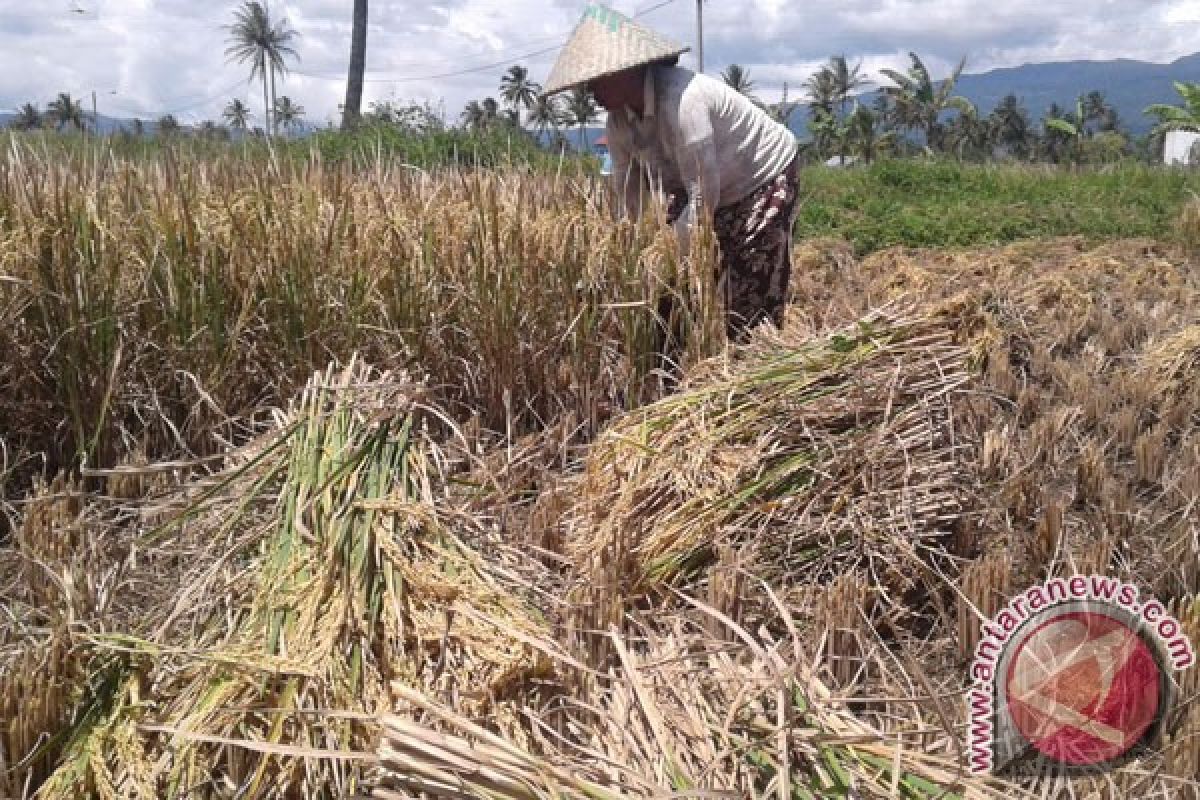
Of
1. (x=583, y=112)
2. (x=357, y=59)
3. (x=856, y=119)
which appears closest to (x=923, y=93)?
(x=856, y=119)

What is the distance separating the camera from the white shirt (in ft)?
9.30

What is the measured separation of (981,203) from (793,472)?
9.74 meters

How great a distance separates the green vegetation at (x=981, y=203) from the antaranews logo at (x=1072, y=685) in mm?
4964

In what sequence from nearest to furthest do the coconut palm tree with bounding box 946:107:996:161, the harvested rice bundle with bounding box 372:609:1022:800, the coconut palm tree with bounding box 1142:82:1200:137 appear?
1. the harvested rice bundle with bounding box 372:609:1022:800
2. the coconut palm tree with bounding box 1142:82:1200:137
3. the coconut palm tree with bounding box 946:107:996:161

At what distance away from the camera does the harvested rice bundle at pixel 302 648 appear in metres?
1.32

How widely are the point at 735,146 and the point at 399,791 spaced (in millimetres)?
2348

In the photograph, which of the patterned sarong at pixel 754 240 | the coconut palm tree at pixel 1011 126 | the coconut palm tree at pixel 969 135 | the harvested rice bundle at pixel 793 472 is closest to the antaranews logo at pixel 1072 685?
the harvested rice bundle at pixel 793 472

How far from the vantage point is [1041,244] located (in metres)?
7.34

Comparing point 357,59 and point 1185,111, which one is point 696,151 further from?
point 1185,111

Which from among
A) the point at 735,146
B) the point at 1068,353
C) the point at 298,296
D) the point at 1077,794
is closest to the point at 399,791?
the point at 1077,794

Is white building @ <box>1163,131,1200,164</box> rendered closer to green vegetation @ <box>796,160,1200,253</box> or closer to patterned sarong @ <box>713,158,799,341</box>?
green vegetation @ <box>796,160,1200,253</box>

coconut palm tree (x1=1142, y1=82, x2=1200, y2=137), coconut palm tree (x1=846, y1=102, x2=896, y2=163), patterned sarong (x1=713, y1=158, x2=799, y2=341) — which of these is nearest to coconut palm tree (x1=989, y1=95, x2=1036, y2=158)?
coconut palm tree (x1=846, y1=102, x2=896, y2=163)

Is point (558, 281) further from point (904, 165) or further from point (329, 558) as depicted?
point (904, 165)

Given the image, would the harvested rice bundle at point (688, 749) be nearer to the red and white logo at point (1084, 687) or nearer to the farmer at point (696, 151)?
the red and white logo at point (1084, 687)
